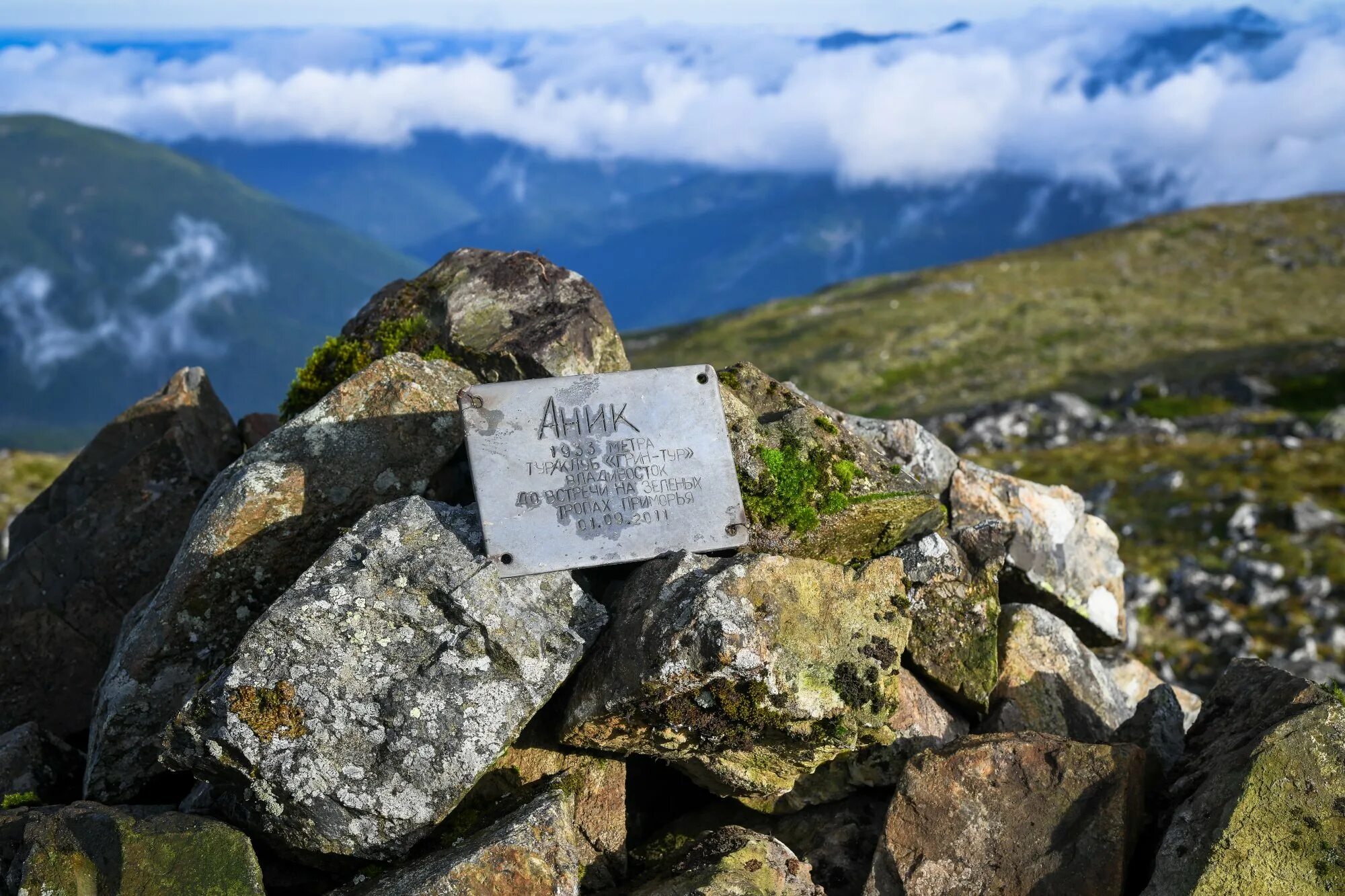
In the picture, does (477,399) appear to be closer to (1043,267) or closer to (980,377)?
(980,377)

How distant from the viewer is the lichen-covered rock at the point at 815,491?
12.5 metres

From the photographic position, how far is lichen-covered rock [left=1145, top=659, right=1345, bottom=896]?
8844mm

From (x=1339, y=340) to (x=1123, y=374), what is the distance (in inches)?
800

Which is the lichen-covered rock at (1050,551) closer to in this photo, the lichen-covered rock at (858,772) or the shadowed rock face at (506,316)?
the lichen-covered rock at (858,772)

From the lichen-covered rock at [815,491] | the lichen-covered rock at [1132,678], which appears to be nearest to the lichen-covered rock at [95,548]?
the lichen-covered rock at [815,491]

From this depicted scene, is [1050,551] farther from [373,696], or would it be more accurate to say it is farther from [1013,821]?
[373,696]

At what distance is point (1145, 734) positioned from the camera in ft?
39.4

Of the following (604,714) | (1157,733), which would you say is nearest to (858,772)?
(604,714)

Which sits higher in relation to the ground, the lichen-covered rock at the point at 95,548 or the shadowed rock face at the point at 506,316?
the shadowed rock face at the point at 506,316

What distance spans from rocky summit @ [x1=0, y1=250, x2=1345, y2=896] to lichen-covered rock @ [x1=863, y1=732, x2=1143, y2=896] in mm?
28

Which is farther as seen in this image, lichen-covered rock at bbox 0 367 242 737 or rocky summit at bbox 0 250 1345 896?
lichen-covered rock at bbox 0 367 242 737

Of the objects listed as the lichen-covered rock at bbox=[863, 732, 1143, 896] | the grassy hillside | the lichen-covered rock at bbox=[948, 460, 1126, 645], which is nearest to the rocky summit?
the lichen-covered rock at bbox=[863, 732, 1143, 896]

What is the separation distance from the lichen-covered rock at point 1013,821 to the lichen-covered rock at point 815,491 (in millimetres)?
3175

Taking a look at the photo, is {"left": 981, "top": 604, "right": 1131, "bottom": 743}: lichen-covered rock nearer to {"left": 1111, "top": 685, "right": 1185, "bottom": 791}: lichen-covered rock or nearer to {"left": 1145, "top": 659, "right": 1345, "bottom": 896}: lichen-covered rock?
{"left": 1111, "top": 685, "right": 1185, "bottom": 791}: lichen-covered rock
